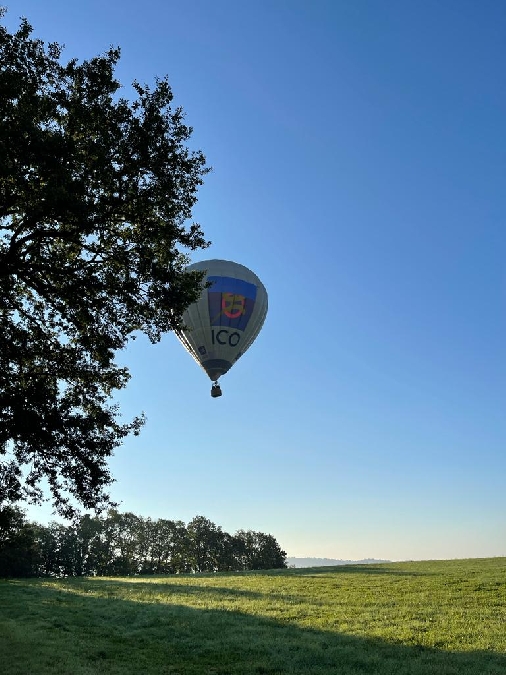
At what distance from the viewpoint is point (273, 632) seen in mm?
18594

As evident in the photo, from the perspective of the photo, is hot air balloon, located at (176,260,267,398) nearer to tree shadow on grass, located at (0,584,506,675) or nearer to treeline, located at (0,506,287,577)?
tree shadow on grass, located at (0,584,506,675)

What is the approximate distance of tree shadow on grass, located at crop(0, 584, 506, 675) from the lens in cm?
1380

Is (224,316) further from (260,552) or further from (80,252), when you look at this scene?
(260,552)

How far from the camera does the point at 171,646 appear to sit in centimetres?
1755

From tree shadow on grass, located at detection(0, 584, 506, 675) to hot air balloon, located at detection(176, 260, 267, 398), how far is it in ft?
68.7

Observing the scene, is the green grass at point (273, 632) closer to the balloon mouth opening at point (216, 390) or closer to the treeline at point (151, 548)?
the balloon mouth opening at point (216, 390)

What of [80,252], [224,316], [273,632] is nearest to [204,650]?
[273,632]

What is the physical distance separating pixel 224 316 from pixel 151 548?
111m

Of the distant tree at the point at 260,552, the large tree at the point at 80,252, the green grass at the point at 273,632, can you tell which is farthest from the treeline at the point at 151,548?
the large tree at the point at 80,252

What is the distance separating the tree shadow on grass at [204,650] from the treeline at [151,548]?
9816cm

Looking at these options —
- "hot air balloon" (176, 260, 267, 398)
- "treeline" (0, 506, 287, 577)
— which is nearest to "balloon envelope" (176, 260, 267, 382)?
"hot air balloon" (176, 260, 267, 398)

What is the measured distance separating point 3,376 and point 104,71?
11162mm

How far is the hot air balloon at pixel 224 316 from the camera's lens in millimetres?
40281

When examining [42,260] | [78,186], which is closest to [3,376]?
[42,260]
